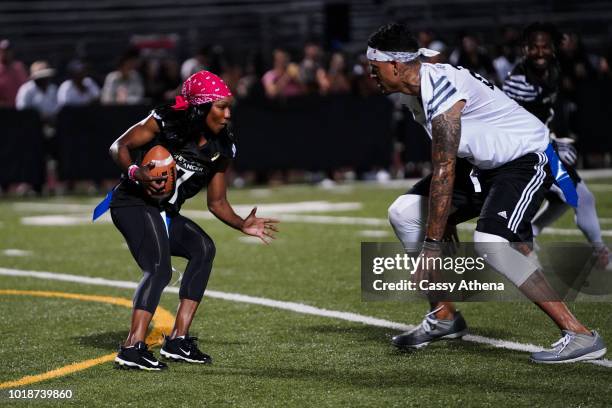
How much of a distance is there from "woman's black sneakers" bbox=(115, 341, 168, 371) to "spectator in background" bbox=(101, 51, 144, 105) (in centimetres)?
1218

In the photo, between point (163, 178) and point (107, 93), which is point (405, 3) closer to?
point (107, 93)

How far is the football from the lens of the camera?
A: 6406 millimetres

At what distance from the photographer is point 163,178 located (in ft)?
21.1

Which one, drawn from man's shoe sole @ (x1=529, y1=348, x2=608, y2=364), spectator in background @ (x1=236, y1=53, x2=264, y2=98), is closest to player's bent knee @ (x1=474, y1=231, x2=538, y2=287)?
man's shoe sole @ (x1=529, y1=348, x2=608, y2=364)

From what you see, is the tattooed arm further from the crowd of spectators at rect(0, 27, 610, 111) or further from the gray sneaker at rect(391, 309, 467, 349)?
the crowd of spectators at rect(0, 27, 610, 111)

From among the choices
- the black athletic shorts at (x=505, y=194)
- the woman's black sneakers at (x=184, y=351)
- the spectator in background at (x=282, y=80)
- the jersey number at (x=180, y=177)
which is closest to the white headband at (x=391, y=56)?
the black athletic shorts at (x=505, y=194)

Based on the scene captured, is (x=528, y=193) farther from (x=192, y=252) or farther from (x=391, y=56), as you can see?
(x=192, y=252)

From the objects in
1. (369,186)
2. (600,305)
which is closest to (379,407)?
(600,305)

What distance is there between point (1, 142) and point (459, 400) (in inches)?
516

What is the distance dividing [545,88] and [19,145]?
412 inches

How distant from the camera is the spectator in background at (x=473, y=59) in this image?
59.2 feet

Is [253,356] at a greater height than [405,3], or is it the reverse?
[253,356]

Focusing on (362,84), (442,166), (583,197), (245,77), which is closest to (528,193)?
(442,166)

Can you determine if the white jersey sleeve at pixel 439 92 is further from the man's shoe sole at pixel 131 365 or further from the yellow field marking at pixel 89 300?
the yellow field marking at pixel 89 300
